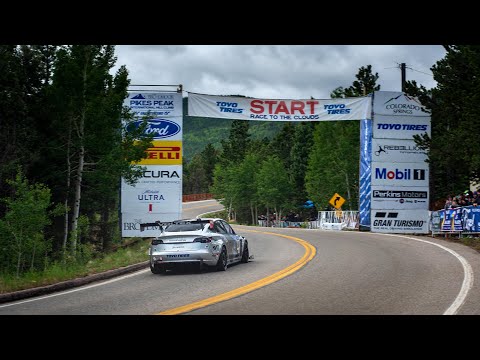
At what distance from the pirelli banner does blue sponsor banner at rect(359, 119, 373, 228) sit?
36.8 feet

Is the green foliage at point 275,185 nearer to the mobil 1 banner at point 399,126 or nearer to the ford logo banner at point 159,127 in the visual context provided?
the mobil 1 banner at point 399,126

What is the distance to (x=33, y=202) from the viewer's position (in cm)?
2692

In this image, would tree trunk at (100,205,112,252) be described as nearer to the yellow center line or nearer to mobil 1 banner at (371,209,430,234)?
mobil 1 banner at (371,209,430,234)

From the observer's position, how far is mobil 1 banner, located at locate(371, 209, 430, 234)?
34.3 m

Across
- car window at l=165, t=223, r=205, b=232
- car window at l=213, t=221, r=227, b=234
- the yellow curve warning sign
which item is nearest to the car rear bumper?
car window at l=165, t=223, r=205, b=232

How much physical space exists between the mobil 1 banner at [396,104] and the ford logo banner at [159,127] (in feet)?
35.3

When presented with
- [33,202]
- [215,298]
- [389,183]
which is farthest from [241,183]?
[215,298]

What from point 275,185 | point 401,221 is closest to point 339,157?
point 275,185

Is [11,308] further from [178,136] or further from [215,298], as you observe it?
[178,136]

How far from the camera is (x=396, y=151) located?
34188 millimetres

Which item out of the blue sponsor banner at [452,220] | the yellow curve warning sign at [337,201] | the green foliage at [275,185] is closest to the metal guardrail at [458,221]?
the blue sponsor banner at [452,220]
